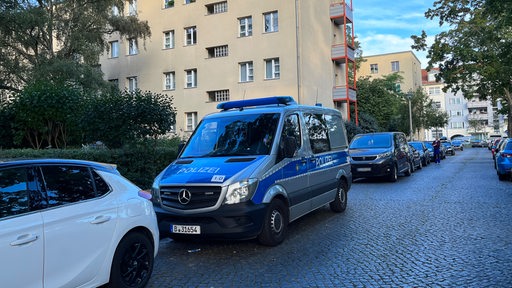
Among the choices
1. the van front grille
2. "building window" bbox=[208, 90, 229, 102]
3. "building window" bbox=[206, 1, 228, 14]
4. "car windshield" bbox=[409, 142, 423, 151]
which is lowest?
the van front grille

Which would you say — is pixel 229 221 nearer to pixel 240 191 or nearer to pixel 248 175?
pixel 240 191

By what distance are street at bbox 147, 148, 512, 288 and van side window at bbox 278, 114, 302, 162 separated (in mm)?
1490

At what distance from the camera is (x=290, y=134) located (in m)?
7.15

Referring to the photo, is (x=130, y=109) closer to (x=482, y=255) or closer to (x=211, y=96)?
(x=482, y=255)

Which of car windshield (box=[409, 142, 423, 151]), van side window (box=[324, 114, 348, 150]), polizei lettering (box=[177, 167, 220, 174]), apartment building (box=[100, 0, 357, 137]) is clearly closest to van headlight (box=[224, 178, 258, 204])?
polizei lettering (box=[177, 167, 220, 174])

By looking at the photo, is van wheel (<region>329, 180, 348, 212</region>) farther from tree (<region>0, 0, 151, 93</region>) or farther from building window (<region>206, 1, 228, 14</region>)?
building window (<region>206, 1, 228, 14</region>)

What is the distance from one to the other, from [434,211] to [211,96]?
81.1 ft

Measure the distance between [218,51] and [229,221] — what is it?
89.2 feet

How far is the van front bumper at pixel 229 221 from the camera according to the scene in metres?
5.82

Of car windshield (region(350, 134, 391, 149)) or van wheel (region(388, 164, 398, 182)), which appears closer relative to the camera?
van wheel (region(388, 164, 398, 182))

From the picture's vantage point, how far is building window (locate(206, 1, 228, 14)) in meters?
31.5

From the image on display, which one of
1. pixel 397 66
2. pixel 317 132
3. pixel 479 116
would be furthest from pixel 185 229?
pixel 479 116

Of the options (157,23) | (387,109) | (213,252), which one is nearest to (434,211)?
(213,252)

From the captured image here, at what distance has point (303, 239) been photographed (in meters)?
6.85
